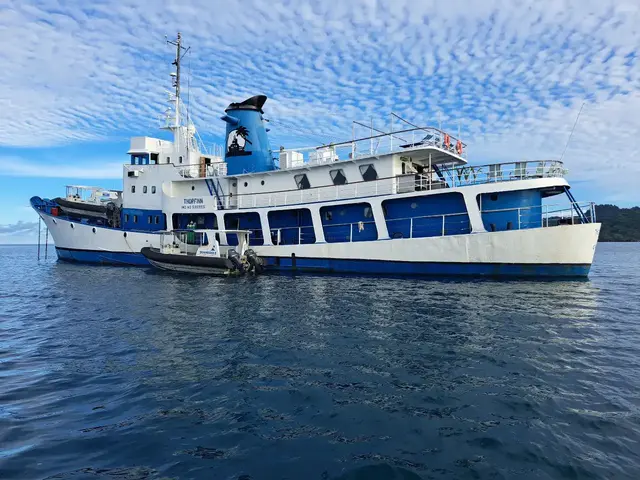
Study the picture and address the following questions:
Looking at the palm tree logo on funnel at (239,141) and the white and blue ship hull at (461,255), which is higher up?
the palm tree logo on funnel at (239,141)

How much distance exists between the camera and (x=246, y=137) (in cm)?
2558

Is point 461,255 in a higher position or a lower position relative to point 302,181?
lower

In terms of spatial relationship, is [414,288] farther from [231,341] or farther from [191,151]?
[191,151]

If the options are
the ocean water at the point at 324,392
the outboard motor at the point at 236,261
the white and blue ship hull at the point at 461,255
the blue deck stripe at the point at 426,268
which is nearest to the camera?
the ocean water at the point at 324,392

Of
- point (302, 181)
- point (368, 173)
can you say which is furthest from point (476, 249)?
point (302, 181)

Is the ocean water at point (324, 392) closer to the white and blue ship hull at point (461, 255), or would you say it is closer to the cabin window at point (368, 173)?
the white and blue ship hull at point (461, 255)

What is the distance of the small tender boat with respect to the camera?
21422 mm

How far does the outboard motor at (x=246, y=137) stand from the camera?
25484mm

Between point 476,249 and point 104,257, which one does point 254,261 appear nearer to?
point 476,249

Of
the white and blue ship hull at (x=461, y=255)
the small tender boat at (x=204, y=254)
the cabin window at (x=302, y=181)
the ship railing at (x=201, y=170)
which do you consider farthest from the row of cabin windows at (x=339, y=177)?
the ship railing at (x=201, y=170)

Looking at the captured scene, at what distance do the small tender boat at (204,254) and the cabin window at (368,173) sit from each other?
24.7 ft

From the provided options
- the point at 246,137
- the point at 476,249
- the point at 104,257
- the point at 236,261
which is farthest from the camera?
the point at 104,257

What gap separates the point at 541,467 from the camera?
13.8 feet

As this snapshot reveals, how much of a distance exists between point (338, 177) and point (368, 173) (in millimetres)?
1821
